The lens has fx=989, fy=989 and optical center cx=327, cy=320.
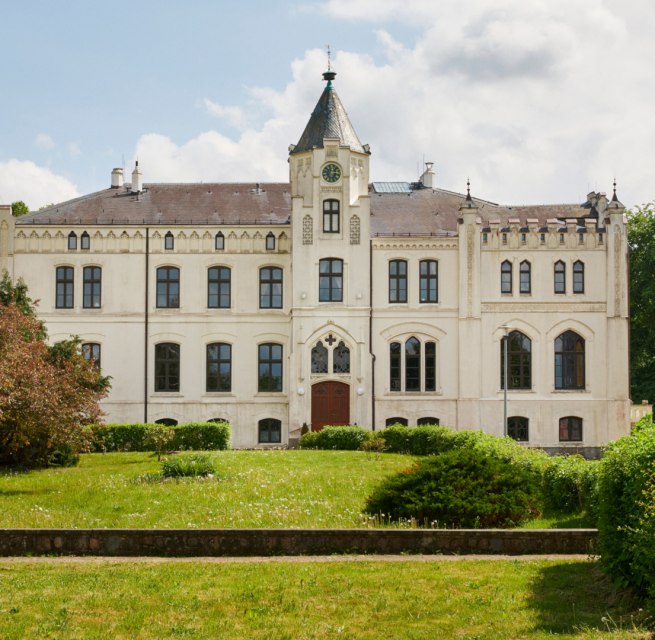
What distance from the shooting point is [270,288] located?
46844 millimetres

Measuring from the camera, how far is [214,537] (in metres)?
15.9

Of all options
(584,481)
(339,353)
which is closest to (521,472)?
(584,481)

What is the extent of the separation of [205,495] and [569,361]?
27.3 meters

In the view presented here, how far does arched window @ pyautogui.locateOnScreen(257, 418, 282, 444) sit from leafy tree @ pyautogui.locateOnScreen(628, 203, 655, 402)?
23.4 meters

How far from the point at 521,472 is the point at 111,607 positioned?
998 centimetres

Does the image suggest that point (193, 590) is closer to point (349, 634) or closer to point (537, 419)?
point (349, 634)

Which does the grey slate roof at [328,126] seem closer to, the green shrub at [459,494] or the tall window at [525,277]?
the tall window at [525,277]

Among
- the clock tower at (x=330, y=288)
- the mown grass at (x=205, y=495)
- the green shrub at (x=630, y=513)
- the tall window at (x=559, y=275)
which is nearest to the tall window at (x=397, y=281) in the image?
the clock tower at (x=330, y=288)

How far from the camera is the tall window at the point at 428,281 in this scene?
46.0 m

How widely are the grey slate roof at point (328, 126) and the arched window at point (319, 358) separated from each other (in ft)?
29.8

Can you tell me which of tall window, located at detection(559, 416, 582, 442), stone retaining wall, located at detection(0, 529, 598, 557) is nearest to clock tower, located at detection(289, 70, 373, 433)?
tall window, located at detection(559, 416, 582, 442)

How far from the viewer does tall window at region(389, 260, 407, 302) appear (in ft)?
151

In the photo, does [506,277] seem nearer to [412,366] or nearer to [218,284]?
[412,366]

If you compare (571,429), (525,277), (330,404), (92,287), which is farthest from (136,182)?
(571,429)
